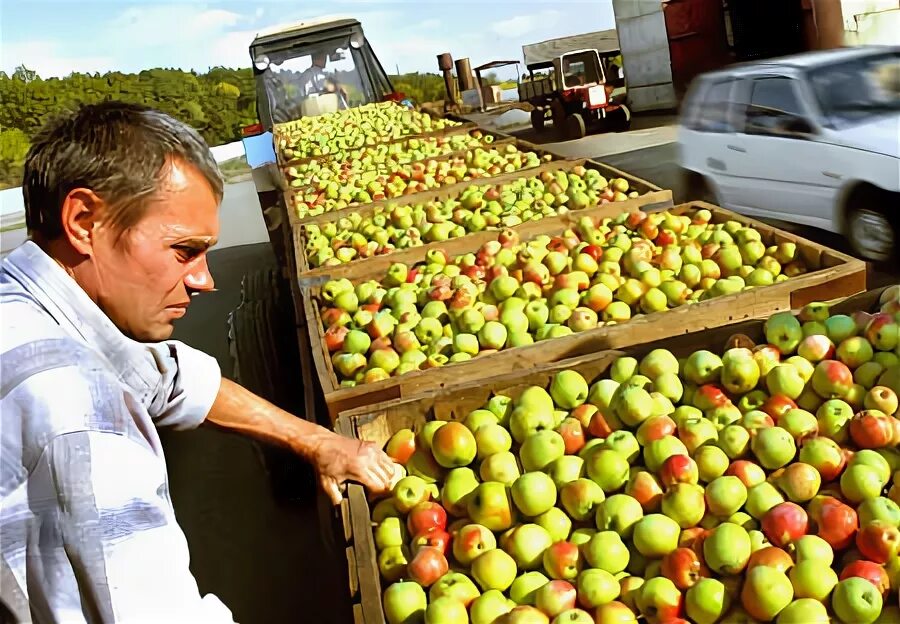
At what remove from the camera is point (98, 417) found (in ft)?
3.56

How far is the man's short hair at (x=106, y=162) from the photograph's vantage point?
49.6 inches

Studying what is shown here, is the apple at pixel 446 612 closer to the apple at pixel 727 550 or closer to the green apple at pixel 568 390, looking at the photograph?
the apple at pixel 727 550

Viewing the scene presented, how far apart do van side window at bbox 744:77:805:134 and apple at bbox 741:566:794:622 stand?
4490mm

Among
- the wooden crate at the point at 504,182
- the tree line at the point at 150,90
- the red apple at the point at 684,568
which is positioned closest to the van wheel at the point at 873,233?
the wooden crate at the point at 504,182

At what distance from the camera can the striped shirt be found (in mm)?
1048

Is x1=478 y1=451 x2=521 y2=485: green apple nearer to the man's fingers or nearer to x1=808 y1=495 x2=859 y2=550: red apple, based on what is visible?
the man's fingers

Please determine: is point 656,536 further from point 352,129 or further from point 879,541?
point 352,129

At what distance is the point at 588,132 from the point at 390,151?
9.22m

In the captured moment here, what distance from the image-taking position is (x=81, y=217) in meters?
1.26

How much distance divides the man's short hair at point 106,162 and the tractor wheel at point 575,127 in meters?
13.4

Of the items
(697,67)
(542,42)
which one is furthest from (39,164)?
(542,42)

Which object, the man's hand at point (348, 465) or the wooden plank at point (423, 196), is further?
the wooden plank at point (423, 196)

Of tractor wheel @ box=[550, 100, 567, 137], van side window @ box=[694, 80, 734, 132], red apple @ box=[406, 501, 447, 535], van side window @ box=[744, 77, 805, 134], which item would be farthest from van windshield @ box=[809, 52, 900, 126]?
tractor wheel @ box=[550, 100, 567, 137]

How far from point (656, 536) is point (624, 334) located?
0.86 meters
